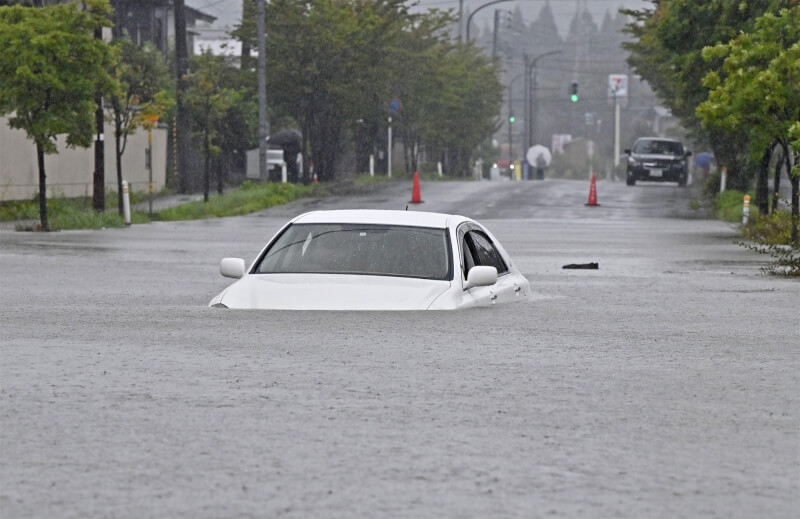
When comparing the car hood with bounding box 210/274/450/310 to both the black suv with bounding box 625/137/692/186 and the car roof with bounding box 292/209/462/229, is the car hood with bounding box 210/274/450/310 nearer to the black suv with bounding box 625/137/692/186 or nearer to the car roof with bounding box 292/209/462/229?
the car roof with bounding box 292/209/462/229

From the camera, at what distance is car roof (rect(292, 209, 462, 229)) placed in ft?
43.7

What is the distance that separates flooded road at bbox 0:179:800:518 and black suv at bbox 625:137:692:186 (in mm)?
44130

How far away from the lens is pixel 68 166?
49625 millimetres

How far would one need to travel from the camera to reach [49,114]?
107 ft

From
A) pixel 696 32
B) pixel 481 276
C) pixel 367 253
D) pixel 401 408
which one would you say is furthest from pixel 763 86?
pixel 401 408

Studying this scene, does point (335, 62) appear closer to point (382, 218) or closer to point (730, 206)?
point (730, 206)

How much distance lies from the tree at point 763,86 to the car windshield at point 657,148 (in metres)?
29.9

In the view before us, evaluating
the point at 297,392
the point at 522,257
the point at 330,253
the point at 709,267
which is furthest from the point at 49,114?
the point at 297,392

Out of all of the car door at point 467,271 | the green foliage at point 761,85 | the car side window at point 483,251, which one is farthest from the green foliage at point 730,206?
the car door at point 467,271

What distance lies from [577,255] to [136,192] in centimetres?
2843

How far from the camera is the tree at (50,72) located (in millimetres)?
32031

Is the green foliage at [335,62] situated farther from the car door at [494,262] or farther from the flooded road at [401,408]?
the car door at [494,262]

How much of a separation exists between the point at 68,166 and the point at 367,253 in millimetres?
37889

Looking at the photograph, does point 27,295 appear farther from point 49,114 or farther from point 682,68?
point 682,68
